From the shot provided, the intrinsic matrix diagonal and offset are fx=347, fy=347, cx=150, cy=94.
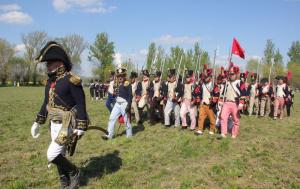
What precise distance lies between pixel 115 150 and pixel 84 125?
3.32 metres

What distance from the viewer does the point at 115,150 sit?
857 centimetres

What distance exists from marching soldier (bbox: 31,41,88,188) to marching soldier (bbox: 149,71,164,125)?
7639 millimetres

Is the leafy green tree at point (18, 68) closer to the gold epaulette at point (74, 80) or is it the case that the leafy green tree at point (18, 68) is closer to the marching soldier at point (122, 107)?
the marching soldier at point (122, 107)

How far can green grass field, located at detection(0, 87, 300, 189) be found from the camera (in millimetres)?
6246

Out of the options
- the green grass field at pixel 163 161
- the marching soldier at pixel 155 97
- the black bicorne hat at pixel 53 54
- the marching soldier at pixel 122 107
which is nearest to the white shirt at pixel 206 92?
the green grass field at pixel 163 161

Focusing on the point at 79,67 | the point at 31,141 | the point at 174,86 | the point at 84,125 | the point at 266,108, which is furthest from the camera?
the point at 79,67

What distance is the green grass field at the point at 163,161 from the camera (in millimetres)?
6246

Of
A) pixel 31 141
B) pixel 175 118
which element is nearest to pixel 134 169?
pixel 31 141

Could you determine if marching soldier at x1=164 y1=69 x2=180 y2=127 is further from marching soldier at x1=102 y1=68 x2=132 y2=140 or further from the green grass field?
marching soldier at x1=102 y1=68 x2=132 y2=140

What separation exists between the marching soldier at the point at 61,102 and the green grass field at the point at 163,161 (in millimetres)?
1023

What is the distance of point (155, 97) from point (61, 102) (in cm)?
789

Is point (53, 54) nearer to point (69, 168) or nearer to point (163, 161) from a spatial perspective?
point (69, 168)

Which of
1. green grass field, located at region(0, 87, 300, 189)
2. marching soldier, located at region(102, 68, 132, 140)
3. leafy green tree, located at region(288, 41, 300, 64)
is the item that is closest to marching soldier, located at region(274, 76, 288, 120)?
green grass field, located at region(0, 87, 300, 189)

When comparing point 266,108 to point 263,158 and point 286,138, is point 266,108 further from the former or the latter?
point 263,158
